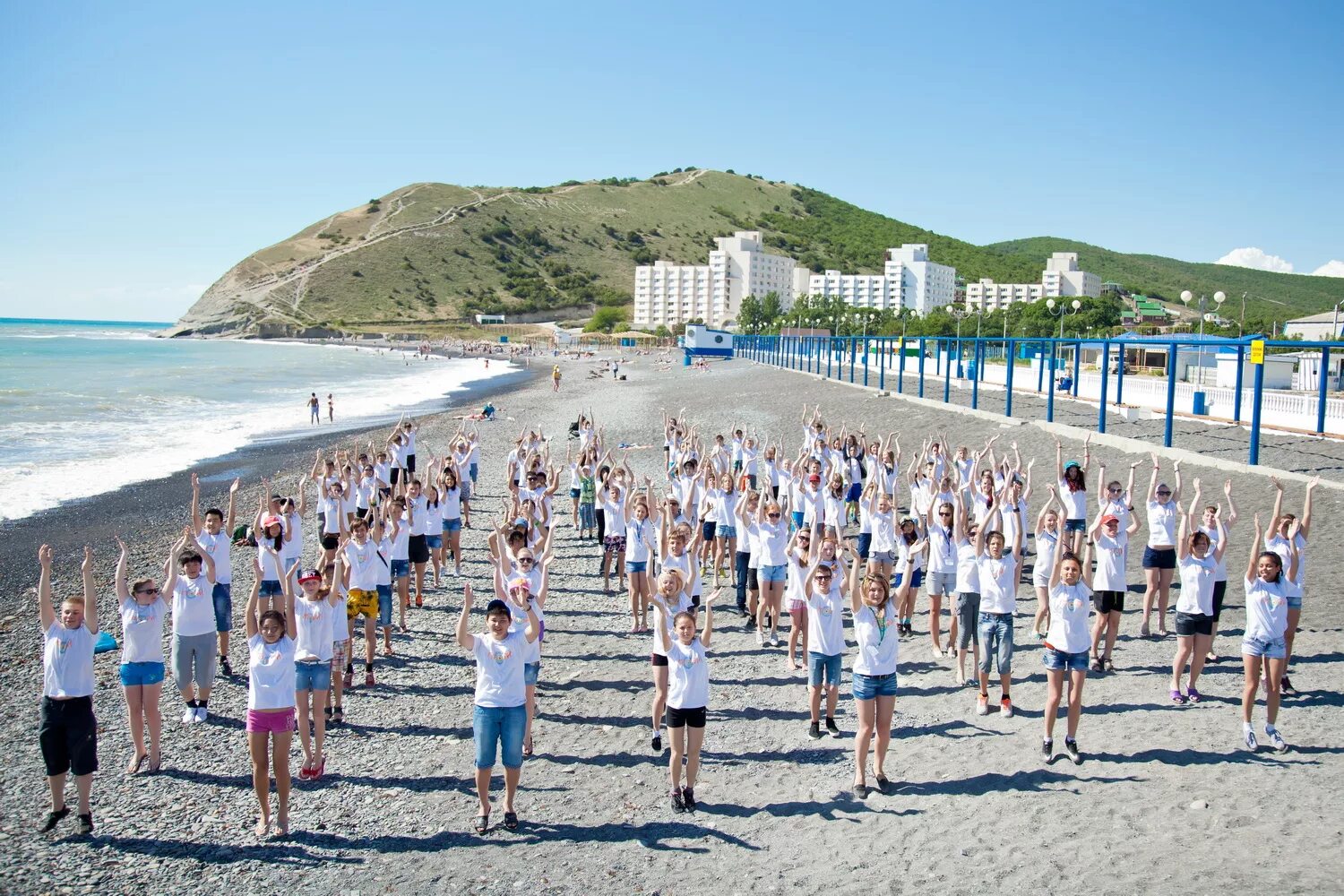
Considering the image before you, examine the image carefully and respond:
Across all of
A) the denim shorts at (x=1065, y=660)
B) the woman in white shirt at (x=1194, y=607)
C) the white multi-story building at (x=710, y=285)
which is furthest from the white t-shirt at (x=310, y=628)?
the white multi-story building at (x=710, y=285)

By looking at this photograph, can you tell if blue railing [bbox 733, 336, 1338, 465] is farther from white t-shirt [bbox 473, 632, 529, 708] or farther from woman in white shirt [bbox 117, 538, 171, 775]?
woman in white shirt [bbox 117, 538, 171, 775]

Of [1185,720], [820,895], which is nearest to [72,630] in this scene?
[820,895]

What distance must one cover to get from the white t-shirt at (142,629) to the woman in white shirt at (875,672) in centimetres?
502

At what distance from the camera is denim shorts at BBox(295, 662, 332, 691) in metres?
6.61

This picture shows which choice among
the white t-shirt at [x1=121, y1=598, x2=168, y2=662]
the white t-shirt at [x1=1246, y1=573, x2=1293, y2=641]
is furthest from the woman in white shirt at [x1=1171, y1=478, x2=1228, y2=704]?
the white t-shirt at [x1=121, y1=598, x2=168, y2=662]

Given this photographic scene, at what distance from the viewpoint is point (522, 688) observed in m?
5.82

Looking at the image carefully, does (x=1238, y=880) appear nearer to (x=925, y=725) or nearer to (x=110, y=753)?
(x=925, y=725)

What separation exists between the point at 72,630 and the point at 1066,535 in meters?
9.74

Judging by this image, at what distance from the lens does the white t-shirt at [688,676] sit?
5996 millimetres

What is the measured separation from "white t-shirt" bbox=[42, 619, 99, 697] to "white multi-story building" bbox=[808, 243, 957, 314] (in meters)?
166

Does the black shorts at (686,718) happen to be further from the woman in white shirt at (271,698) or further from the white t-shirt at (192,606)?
the white t-shirt at (192,606)

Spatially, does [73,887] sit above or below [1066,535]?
below

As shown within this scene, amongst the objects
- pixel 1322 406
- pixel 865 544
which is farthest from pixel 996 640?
pixel 1322 406

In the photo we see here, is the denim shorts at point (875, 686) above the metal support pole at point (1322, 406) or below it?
below
